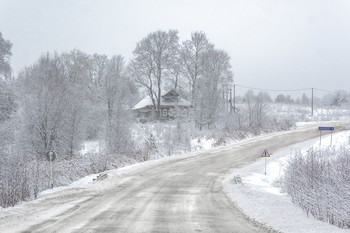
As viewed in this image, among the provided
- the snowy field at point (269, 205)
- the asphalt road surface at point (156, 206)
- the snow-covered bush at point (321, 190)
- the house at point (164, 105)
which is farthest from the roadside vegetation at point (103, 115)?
the snow-covered bush at point (321, 190)

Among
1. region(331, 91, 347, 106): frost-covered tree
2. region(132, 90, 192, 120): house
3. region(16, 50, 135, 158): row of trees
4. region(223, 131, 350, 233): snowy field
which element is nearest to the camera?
region(223, 131, 350, 233): snowy field

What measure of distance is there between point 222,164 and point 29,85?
17593mm

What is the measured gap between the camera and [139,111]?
66.6 meters

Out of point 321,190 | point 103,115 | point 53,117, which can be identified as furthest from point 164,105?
point 321,190

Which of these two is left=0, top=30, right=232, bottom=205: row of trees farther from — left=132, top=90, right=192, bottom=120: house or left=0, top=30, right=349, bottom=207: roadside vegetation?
left=132, top=90, right=192, bottom=120: house

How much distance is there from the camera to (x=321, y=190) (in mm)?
9672

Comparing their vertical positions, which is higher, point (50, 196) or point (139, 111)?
point (139, 111)

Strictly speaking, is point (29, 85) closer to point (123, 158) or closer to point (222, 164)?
point (123, 158)

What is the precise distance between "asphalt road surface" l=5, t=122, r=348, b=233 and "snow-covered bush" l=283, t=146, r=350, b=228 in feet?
5.68

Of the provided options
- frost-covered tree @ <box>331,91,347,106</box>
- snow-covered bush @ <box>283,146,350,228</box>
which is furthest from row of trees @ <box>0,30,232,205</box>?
frost-covered tree @ <box>331,91,347,106</box>

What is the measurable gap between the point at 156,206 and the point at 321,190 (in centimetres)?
515

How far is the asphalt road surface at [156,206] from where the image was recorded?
27.8 feet

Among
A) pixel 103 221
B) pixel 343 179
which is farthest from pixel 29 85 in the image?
pixel 343 179

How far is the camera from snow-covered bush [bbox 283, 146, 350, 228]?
8242 mm
